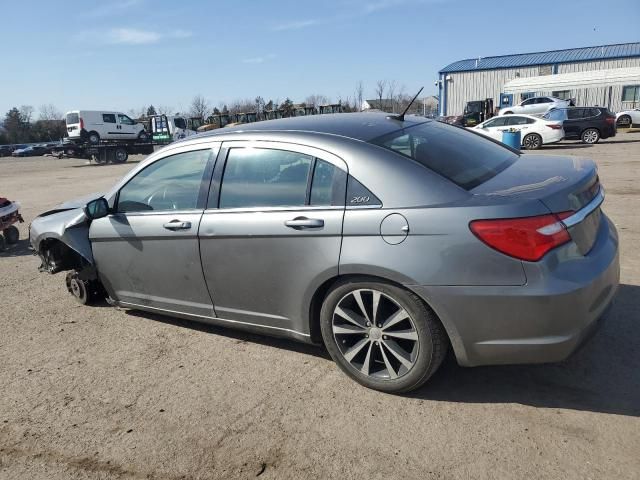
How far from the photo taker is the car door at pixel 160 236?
3.70 m

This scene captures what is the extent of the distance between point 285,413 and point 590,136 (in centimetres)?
2264

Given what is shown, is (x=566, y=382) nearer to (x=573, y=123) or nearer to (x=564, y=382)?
(x=564, y=382)

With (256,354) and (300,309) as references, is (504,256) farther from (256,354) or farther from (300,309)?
(256,354)

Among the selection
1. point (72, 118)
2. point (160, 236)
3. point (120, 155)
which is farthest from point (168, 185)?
point (72, 118)

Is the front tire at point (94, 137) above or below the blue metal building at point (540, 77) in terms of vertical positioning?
below

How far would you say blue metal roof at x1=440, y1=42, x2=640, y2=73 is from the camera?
157 feet

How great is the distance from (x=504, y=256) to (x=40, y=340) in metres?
3.83

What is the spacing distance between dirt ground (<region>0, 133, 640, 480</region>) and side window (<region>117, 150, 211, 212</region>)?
1.11 metres

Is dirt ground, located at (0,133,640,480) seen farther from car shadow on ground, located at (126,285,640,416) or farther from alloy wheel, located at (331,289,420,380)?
alloy wheel, located at (331,289,420,380)

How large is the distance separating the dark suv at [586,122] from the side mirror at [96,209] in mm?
20985

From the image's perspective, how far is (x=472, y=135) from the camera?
393 centimetres

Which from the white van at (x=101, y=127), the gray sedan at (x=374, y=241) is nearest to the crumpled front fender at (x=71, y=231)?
the gray sedan at (x=374, y=241)

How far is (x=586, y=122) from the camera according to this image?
21.3 meters

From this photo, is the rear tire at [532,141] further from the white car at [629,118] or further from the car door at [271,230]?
the car door at [271,230]
